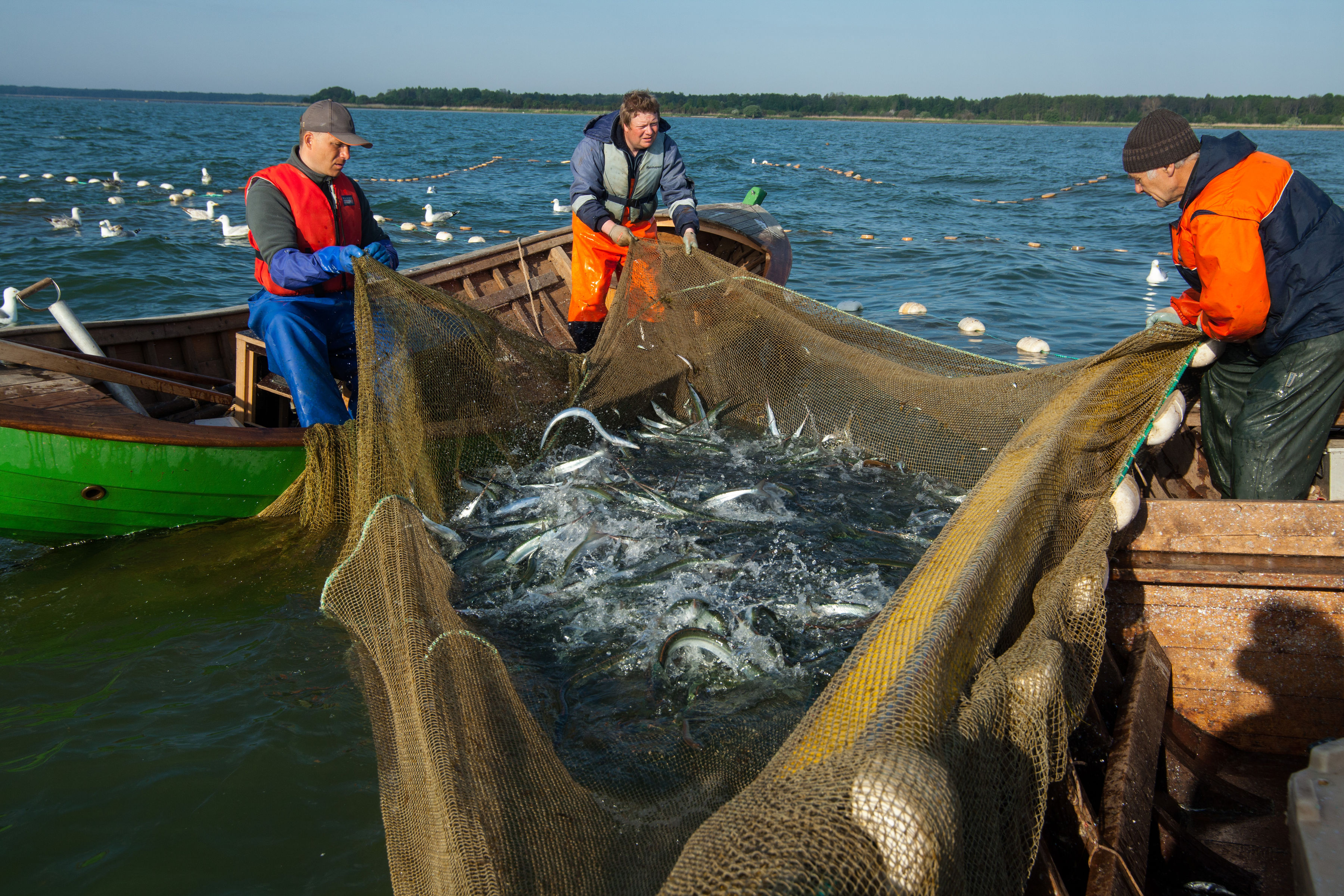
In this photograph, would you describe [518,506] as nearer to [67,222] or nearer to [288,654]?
[288,654]

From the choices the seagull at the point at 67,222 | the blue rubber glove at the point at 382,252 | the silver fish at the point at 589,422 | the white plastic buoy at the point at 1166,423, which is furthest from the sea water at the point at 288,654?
the seagull at the point at 67,222

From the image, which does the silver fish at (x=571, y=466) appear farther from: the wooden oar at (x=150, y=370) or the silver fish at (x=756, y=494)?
the wooden oar at (x=150, y=370)

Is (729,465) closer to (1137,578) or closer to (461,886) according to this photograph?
(1137,578)

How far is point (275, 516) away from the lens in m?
4.97

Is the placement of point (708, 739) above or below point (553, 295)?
below

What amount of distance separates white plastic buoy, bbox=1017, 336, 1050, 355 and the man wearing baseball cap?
8501mm

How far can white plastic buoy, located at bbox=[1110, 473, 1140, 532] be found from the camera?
10.8 feet

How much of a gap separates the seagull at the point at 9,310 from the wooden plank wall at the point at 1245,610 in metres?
8.94

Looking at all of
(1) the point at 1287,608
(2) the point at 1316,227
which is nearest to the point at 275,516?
(1) the point at 1287,608

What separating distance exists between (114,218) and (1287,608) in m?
23.9

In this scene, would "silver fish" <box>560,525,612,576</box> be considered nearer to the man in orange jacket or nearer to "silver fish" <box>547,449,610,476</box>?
"silver fish" <box>547,449,610,476</box>

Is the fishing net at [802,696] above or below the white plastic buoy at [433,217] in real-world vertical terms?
below

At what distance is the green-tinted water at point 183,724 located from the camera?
3029mm

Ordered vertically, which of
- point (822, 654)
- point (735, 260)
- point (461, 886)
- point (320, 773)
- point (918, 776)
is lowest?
point (320, 773)
